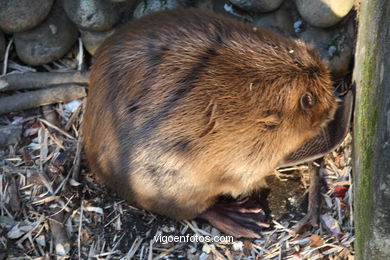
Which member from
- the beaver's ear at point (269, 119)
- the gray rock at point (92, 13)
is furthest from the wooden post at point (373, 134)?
the gray rock at point (92, 13)

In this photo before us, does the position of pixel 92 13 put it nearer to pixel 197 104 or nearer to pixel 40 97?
pixel 40 97

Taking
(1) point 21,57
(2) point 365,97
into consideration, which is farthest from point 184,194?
(1) point 21,57

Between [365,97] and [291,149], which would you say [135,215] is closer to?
[291,149]

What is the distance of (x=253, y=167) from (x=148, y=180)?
54 centimetres

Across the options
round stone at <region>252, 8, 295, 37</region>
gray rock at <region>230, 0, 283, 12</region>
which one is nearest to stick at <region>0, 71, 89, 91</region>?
gray rock at <region>230, 0, 283, 12</region>

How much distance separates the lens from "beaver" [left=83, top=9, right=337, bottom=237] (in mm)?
2614

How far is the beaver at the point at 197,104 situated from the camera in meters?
2.61

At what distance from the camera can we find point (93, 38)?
3.42m

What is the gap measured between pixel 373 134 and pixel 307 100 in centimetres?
39

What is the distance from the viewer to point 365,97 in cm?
264

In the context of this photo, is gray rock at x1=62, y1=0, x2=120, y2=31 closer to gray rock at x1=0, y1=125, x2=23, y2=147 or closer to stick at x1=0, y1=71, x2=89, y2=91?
stick at x1=0, y1=71, x2=89, y2=91

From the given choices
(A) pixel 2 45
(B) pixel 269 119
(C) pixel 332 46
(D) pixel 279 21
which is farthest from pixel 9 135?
(C) pixel 332 46

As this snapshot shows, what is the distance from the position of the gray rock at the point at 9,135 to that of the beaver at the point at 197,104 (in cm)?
71

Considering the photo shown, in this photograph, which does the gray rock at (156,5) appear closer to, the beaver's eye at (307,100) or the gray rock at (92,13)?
the gray rock at (92,13)
